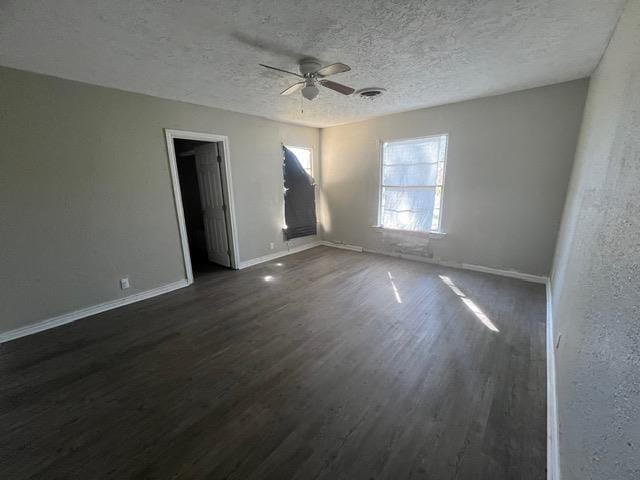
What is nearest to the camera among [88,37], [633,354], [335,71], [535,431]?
[633,354]

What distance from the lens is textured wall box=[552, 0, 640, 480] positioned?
711 millimetres

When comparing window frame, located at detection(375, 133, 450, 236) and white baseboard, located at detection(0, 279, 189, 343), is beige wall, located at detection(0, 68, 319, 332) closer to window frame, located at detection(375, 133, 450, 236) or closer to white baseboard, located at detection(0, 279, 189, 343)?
white baseboard, located at detection(0, 279, 189, 343)

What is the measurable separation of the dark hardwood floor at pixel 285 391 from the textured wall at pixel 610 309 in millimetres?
436

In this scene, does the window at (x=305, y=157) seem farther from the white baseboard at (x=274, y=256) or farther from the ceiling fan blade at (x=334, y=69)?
the ceiling fan blade at (x=334, y=69)

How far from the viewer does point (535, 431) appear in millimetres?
1517

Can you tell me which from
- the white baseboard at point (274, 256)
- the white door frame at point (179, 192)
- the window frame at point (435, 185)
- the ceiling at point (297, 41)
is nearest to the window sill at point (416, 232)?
the window frame at point (435, 185)

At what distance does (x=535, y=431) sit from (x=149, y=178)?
4359 mm

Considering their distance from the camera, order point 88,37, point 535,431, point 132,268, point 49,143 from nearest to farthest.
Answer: point 535,431 < point 88,37 < point 49,143 < point 132,268

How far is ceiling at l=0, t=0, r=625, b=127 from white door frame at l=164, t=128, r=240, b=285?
0.61 metres

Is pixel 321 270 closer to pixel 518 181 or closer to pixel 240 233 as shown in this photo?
pixel 240 233

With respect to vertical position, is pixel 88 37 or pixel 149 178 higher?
pixel 88 37

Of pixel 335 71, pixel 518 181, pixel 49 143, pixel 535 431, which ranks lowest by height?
pixel 535 431

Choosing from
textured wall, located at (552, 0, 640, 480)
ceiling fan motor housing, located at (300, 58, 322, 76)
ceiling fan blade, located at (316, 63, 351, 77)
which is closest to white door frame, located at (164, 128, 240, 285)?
ceiling fan motor housing, located at (300, 58, 322, 76)

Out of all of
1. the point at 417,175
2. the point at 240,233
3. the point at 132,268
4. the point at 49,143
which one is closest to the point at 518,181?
the point at 417,175
